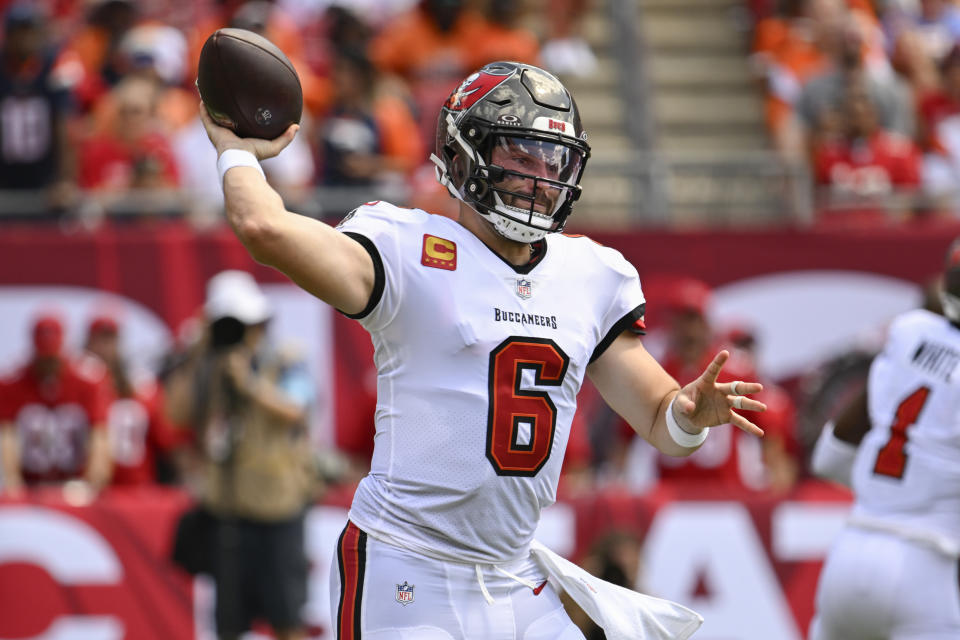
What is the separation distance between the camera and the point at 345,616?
3.78 m

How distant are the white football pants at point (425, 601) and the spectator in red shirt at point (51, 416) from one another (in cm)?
481

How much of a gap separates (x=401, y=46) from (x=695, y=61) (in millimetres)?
2692

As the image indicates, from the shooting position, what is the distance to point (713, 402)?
3814mm

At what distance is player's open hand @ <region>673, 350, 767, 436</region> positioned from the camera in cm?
372

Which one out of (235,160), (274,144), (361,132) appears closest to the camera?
(235,160)

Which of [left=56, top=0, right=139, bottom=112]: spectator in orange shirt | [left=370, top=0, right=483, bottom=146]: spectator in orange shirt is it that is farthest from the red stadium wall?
[left=370, top=0, right=483, bottom=146]: spectator in orange shirt

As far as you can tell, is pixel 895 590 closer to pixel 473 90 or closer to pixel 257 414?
pixel 473 90

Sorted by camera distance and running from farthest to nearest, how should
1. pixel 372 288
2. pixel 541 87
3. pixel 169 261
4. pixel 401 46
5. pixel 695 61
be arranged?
pixel 695 61 < pixel 401 46 < pixel 169 261 < pixel 541 87 < pixel 372 288

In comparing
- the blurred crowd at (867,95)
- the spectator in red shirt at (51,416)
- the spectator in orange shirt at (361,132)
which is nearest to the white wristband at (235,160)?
the spectator in red shirt at (51,416)

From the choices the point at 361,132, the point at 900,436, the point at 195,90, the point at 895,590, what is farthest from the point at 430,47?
the point at 895,590

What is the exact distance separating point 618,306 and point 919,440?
6.46 ft

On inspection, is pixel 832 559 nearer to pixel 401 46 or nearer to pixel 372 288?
pixel 372 288

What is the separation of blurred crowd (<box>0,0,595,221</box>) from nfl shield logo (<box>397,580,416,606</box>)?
5.17 metres

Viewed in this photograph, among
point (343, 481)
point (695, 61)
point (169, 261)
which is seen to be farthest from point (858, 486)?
point (695, 61)
